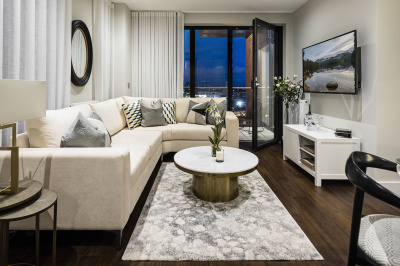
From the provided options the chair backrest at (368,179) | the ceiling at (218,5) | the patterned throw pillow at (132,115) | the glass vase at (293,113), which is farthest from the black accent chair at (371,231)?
the ceiling at (218,5)

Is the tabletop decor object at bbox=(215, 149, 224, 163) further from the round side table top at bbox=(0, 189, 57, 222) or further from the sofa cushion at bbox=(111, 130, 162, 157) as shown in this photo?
the round side table top at bbox=(0, 189, 57, 222)

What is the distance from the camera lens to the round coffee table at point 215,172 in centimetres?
212

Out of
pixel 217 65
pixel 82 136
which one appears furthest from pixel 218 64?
pixel 82 136

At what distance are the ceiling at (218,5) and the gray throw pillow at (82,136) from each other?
3.25 metres

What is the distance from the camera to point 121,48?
4.54m

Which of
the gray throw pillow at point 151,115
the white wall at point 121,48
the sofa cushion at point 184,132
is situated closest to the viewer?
the sofa cushion at point 184,132

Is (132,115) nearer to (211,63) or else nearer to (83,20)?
(83,20)

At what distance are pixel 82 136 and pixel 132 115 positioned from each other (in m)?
1.95

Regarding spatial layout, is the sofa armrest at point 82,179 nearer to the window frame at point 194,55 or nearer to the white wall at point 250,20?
the window frame at point 194,55

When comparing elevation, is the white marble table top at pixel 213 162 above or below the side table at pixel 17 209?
above

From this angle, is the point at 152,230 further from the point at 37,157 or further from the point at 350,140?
the point at 350,140

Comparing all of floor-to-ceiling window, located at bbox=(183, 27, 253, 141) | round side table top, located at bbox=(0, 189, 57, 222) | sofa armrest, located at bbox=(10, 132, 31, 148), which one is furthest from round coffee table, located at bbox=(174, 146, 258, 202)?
floor-to-ceiling window, located at bbox=(183, 27, 253, 141)

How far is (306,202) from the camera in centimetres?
239

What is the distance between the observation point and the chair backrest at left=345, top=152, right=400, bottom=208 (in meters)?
0.74
